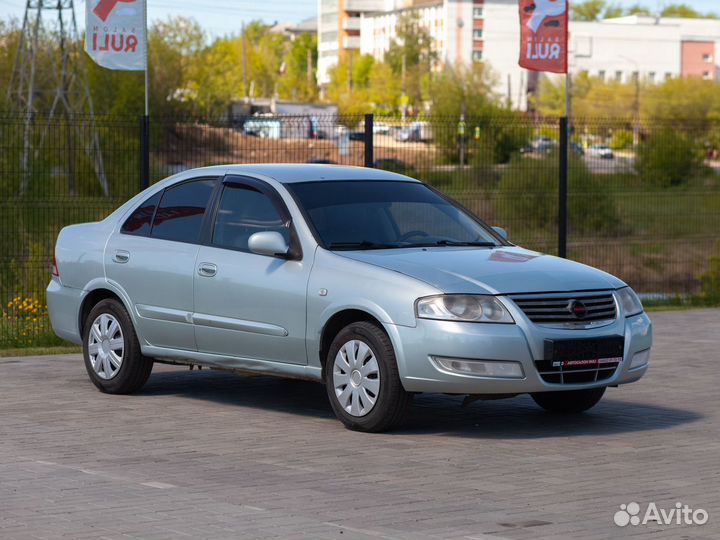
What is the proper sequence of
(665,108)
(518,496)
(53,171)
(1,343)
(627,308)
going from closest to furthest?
(518,496) < (627,308) < (1,343) < (53,171) < (665,108)

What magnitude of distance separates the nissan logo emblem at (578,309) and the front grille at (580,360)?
0.16 metres

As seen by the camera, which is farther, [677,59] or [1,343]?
[677,59]

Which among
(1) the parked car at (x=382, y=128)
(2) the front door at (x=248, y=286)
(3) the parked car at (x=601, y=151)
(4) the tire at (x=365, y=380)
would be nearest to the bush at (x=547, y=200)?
(3) the parked car at (x=601, y=151)

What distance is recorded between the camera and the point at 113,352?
10688 mm

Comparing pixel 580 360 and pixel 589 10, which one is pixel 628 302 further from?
pixel 589 10

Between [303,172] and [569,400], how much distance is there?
2.52 meters

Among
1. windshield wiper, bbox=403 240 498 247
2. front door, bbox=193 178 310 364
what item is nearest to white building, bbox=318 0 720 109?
windshield wiper, bbox=403 240 498 247

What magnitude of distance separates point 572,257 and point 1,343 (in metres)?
9.17

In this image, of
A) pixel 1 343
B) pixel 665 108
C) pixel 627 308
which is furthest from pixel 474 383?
pixel 665 108

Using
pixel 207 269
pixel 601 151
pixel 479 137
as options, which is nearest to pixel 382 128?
pixel 479 137

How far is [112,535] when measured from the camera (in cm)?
614

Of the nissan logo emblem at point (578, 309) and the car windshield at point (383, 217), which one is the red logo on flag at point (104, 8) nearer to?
the car windshield at point (383, 217)

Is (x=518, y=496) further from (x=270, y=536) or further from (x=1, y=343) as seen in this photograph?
(x=1, y=343)

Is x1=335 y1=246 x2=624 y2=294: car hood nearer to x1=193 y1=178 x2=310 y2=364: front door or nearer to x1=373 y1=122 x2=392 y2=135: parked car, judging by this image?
x1=193 y1=178 x2=310 y2=364: front door
